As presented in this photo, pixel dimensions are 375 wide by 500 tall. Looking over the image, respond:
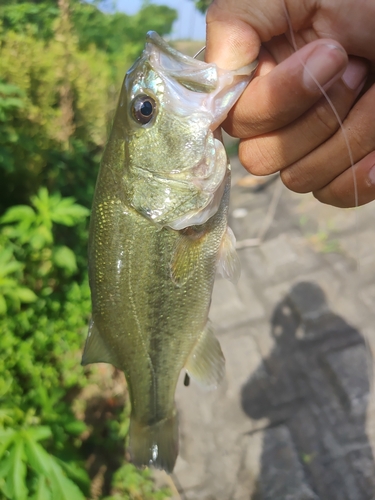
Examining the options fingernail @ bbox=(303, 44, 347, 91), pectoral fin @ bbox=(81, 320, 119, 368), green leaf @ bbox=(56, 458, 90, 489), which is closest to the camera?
fingernail @ bbox=(303, 44, 347, 91)

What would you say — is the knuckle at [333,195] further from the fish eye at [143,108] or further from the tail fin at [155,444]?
the tail fin at [155,444]

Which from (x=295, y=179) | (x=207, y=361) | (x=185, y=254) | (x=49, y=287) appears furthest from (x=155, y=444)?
(x=49, y=287)

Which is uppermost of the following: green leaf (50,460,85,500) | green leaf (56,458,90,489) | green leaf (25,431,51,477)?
green leaf (25,431,51,477)

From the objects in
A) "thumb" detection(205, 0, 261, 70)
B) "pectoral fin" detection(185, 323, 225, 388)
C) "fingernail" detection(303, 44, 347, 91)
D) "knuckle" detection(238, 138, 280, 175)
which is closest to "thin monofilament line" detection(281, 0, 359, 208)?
"fingernail" detection(303, 44, 347, 91)

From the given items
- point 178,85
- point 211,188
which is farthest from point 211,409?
point 178,85

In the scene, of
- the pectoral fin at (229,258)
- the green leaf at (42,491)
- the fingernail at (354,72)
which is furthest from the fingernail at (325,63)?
the green leaf at (42,491)

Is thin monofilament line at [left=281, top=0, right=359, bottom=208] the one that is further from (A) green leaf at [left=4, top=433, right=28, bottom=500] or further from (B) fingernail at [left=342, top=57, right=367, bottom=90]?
(A) green leaf at [left=4, top=433, right=28, bottom=500]
